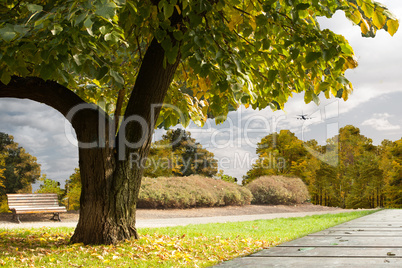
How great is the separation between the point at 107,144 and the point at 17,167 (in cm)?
1887

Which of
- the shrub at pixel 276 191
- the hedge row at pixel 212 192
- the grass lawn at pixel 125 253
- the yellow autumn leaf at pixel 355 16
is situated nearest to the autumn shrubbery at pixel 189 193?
the hedge row at pixel 212 192

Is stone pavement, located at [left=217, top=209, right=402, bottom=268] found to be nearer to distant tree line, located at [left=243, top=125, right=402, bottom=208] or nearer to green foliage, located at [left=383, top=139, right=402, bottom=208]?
distant tree line, located at [left=243, top=125, right=402, bottom=208]

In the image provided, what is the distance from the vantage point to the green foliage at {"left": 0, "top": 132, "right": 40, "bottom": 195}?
2119 cm

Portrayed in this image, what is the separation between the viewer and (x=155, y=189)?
14711 millimetres

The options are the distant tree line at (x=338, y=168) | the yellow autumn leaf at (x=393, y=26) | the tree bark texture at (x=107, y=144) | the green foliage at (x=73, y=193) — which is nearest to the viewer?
the yellow autumn leaf at (x=393, y=26)

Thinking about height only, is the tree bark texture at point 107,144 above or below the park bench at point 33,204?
above

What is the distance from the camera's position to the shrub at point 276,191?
18.4 metres

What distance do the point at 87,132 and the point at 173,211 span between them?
9.69 meters

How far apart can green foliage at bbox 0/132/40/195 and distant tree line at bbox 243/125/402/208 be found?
13.3 metres

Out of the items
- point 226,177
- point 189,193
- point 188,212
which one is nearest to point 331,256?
point 188,212

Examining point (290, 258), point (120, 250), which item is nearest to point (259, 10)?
point (290, 258)

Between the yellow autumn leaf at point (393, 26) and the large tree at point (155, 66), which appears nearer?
the yellow autumn leaf at point (393, 26)

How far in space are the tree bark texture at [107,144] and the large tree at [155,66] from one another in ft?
0.05

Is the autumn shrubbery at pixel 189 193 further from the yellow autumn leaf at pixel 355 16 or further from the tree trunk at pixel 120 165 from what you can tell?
the yellow autumn leaf at pixel 355 16
